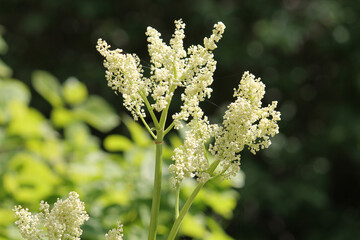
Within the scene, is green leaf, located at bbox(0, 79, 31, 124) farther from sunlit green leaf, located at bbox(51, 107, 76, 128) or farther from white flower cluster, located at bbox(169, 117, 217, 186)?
white flower cluster, located at bbox(169, 117, 217, 186)

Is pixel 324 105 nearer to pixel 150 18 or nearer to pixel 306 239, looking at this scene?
pixel 306 239

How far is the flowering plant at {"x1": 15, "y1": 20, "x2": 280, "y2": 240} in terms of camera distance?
32.0 inches

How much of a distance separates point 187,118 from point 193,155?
6cm

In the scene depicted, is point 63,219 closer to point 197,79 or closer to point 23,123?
point 197,79

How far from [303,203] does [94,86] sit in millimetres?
3121

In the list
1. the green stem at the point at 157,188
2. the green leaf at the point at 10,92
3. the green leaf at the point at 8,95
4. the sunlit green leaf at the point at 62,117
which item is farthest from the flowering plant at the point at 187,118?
→ the green leaf at the point at 10,92

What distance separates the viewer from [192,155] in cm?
84

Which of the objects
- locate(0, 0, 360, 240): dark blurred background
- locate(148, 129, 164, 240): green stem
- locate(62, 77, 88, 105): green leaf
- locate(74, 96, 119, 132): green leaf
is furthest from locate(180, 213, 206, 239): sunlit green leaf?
locate(0, 0, 360, 240): dark blurred background

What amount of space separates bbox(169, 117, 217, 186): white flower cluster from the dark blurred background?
4683 millimetres

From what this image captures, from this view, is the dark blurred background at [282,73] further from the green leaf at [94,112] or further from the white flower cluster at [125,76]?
the white flower cluster at [125,76]

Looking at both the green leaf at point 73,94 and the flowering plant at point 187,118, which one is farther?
the green leaf at point 73,94

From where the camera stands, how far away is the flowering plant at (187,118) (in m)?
0.81

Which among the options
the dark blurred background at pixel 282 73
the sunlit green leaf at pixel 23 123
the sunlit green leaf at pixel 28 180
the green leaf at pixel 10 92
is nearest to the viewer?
the sunlit green leaf at pixel 28 180

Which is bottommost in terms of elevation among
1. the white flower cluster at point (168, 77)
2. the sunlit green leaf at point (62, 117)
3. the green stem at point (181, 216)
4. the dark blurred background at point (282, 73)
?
the green stem at point (181, 216)
